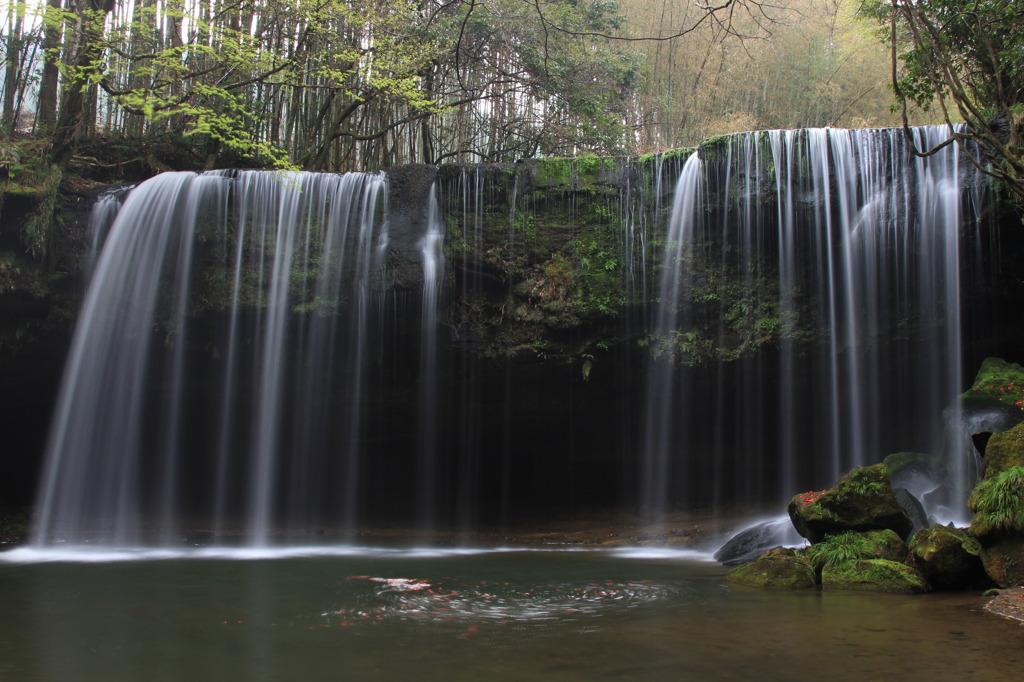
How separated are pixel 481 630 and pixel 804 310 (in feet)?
25.4

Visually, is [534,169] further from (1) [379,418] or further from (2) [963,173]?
(2) [963,173]

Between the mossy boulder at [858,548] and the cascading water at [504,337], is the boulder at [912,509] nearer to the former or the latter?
the mossy boulder at [858,548]

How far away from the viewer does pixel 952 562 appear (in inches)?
242

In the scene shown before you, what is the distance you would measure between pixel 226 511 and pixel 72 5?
9.13 m

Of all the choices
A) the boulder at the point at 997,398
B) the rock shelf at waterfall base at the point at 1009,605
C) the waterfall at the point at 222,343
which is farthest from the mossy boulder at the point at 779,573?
the waterfall at the point at 222,343

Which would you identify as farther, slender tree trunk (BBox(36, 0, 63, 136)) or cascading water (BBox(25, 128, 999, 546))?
slender tree trunk (BBox(36, 0, 63, 136))

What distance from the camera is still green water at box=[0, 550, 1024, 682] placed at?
418 cm

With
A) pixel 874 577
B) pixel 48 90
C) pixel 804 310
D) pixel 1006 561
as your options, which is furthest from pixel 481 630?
pixel 48 90

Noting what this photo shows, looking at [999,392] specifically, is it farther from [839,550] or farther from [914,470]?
[839,550]

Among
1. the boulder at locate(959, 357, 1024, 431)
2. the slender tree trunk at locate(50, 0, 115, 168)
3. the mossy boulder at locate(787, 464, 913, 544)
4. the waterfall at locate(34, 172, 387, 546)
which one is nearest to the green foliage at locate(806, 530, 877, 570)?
the mossy boulder at locate(787, 464, 913, 544)

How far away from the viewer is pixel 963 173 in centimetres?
1045

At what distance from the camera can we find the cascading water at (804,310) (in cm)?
1068

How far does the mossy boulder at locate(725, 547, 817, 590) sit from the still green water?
29 centimetres

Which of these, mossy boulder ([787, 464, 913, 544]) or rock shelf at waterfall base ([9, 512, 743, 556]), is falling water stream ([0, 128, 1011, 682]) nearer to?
rock shelf at waterfall base ([9, 512, 743, 556])
